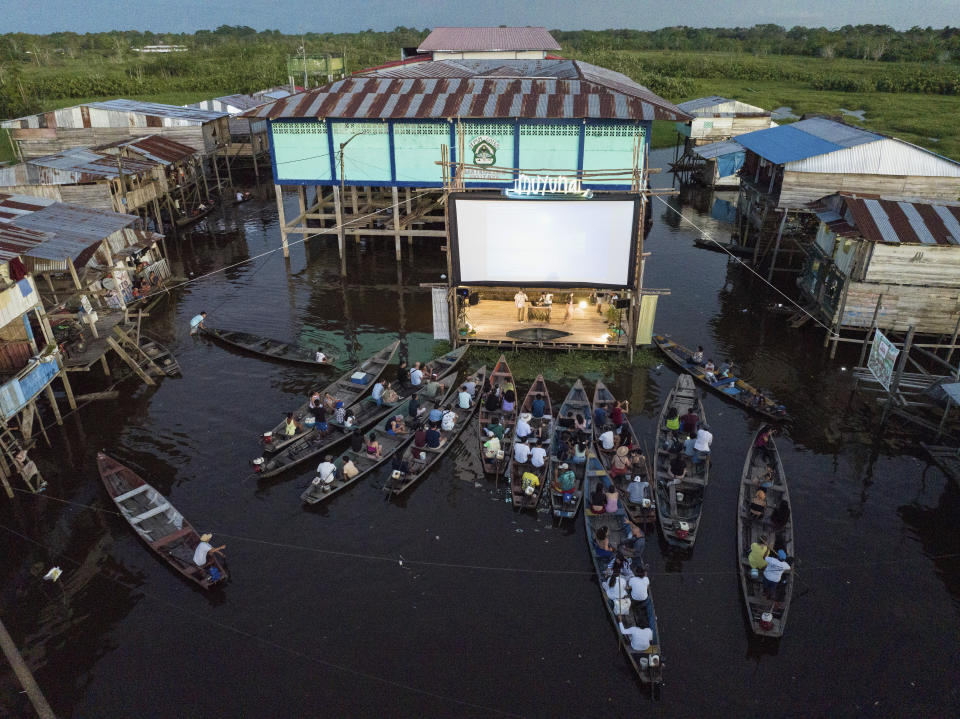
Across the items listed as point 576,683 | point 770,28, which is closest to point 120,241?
point 576,683

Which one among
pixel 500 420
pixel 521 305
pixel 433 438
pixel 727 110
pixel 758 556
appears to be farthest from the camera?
pixel 727 110

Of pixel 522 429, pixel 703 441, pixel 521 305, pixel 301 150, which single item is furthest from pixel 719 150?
pixel 522 429

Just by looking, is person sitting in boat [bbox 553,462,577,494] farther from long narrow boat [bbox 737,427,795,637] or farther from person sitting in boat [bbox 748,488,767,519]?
person sitting in boat [bbox 748,488,767,519]

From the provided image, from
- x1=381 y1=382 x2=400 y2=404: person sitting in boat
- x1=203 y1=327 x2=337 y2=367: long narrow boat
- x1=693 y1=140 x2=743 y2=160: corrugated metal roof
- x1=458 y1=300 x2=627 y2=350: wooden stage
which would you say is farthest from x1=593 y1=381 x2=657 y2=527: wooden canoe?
x1=693 y1=140 x2=743 y2=160: corrugated metal roof

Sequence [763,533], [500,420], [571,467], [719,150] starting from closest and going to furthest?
[763,533]
[571,467]
[500,420]
[719,150]

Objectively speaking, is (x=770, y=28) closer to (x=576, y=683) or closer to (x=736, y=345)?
(x=736, y=345)

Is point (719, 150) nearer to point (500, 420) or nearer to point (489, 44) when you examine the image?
point (489, 44)
